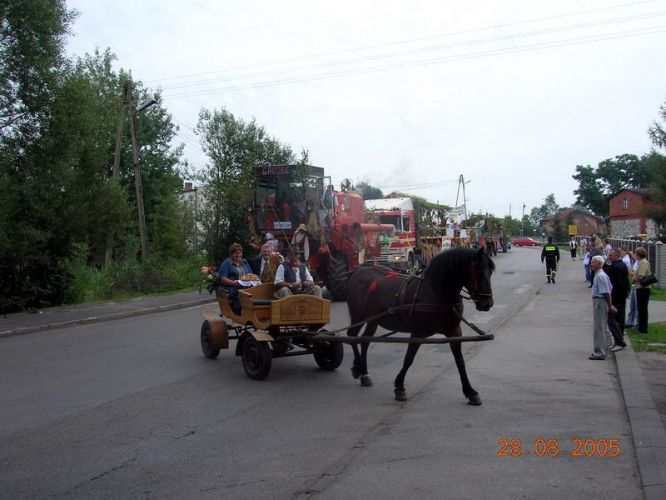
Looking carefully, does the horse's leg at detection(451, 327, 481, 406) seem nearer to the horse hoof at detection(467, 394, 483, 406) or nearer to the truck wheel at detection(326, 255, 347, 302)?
the horse hoof at detection(467, 394, 483, 406)

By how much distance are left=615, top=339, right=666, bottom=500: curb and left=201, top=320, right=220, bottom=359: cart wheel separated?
6008mm

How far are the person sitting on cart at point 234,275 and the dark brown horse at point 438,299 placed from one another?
252 centimetres

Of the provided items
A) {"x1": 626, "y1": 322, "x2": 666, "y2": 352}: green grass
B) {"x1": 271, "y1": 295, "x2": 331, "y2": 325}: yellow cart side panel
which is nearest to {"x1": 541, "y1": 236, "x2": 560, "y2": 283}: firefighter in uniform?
{"x1": 626, "y1": 322, "x2": 666, "y2": 352}: green grass

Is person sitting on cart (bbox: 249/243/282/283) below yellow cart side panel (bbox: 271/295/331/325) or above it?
above

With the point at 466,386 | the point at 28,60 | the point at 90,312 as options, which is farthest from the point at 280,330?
the point at 28,60

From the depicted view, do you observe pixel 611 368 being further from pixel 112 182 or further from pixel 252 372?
pixel 112 182

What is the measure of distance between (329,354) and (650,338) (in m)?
6.56

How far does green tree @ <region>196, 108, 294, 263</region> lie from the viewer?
25.5m

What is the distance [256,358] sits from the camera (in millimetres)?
8922

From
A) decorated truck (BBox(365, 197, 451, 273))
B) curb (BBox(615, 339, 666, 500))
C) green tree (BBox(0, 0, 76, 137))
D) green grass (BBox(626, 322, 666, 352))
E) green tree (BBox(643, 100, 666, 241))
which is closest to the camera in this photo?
curb (BBox(615, 339, 666, 500))

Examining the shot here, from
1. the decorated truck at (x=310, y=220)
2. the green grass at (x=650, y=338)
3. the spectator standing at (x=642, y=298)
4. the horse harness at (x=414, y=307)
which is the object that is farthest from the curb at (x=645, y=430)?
the decorated truck at (x=310, y=220)

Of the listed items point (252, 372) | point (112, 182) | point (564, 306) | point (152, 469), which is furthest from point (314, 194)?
point (152, 469)

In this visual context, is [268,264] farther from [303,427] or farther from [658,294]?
[658,294]

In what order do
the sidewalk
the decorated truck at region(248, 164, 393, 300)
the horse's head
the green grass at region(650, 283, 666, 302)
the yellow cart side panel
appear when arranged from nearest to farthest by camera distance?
1. the horse's head
2. the yellow cart side panel
3. the sidewalk
4. the decorated truck at region(248, 164, 393, 300)
5. the green grass at region(650, 283, 666, 302)
